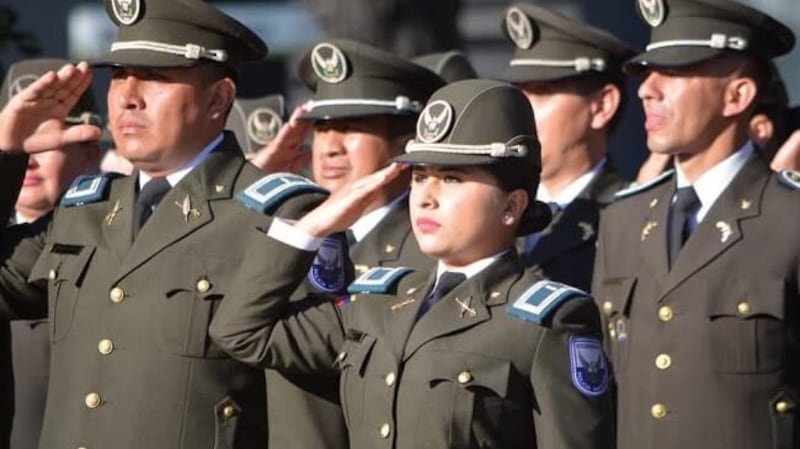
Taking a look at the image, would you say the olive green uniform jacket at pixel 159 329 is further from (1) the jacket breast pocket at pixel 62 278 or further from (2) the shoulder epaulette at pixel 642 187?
(2) the shoulder epaulette at pixel 642 187

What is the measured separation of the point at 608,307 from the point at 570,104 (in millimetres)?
1722

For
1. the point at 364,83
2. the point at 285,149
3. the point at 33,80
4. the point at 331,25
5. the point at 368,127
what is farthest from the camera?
the point at 331,25

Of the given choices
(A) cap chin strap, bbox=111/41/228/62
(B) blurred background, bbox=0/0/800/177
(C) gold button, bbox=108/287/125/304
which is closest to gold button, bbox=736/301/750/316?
(A) cap chin strap, bbox=111/41/228/62

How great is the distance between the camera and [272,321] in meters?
8.80

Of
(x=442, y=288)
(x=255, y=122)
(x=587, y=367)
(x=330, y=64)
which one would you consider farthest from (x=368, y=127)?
(x=587, y=367)

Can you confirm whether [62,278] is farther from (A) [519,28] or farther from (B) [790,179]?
(A) [519,28]

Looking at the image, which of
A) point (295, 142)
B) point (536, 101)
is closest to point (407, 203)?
point (295, 142)

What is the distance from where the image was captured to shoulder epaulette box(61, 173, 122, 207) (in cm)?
927

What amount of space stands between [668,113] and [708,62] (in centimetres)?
25

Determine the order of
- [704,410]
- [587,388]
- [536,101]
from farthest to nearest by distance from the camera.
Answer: [536,101] < [704,410] < [587,388]

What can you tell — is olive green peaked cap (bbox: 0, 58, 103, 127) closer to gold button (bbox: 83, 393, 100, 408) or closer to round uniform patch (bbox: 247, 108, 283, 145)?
round uniform patch (bbox: 247, 108, 283, 145)

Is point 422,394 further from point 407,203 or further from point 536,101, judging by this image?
point 536,101

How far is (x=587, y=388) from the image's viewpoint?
8.26m

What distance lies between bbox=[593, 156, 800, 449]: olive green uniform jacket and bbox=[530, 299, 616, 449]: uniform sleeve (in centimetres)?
132
